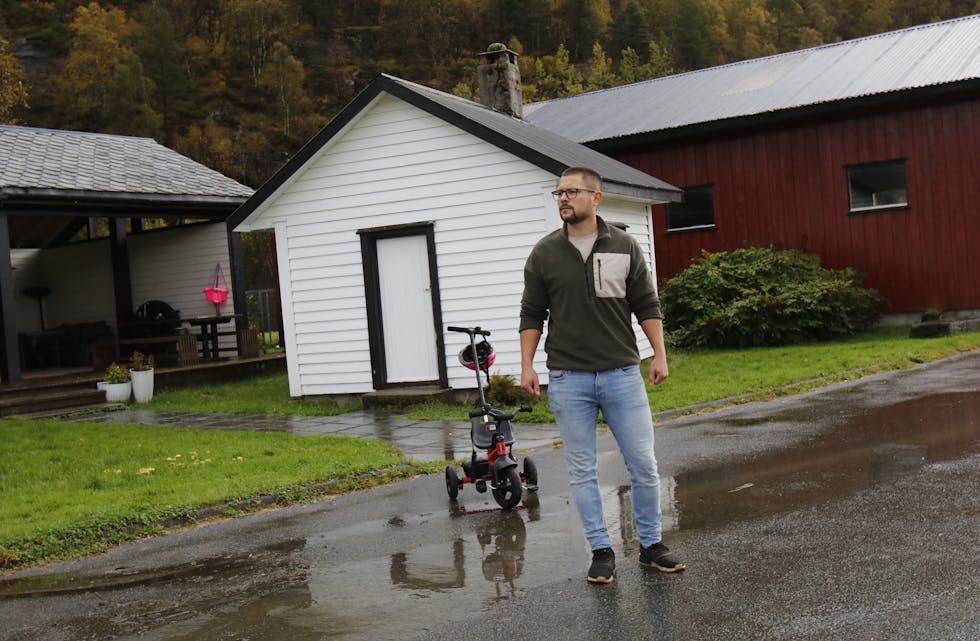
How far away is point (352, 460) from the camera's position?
9.68 m

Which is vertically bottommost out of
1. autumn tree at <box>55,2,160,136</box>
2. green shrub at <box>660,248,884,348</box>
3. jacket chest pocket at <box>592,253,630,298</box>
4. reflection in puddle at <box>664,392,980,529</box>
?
reflection in puddle at <box>664,392,980,529</box>

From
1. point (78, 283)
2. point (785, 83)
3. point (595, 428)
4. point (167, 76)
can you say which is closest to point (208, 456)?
point (595, 428)

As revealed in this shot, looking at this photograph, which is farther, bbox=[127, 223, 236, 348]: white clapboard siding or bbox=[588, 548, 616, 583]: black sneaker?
bbox=[127, 223, 236, 348]: white clapboard siding

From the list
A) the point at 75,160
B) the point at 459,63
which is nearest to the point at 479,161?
the point at 75,160

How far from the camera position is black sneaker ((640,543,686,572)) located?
5.23m

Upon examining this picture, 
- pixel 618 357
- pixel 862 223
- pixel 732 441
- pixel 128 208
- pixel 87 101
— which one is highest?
pixel 87 101

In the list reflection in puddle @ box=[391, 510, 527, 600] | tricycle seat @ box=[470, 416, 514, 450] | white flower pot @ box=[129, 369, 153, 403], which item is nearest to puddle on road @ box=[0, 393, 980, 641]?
reflection in puddle @ box=[391, 510, 527, 600]

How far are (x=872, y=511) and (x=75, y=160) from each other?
1768cm

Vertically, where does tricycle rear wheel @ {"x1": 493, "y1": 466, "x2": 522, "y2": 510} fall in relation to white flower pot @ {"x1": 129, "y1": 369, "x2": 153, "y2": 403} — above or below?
below

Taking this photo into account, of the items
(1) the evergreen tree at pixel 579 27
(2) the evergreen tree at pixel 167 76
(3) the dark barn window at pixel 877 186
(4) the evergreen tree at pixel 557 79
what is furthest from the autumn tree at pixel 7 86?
(1) the evergreen tree at pixel 579 27

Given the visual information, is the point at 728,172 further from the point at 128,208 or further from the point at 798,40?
the point at 798,40

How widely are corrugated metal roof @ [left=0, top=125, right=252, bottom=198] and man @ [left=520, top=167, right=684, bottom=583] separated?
533 inches

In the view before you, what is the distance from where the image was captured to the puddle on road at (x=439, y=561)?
4992 millimetres

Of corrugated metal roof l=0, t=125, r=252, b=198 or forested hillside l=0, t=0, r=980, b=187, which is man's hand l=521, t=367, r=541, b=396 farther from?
forested hillside l=0, t=0, r=980, b=187
